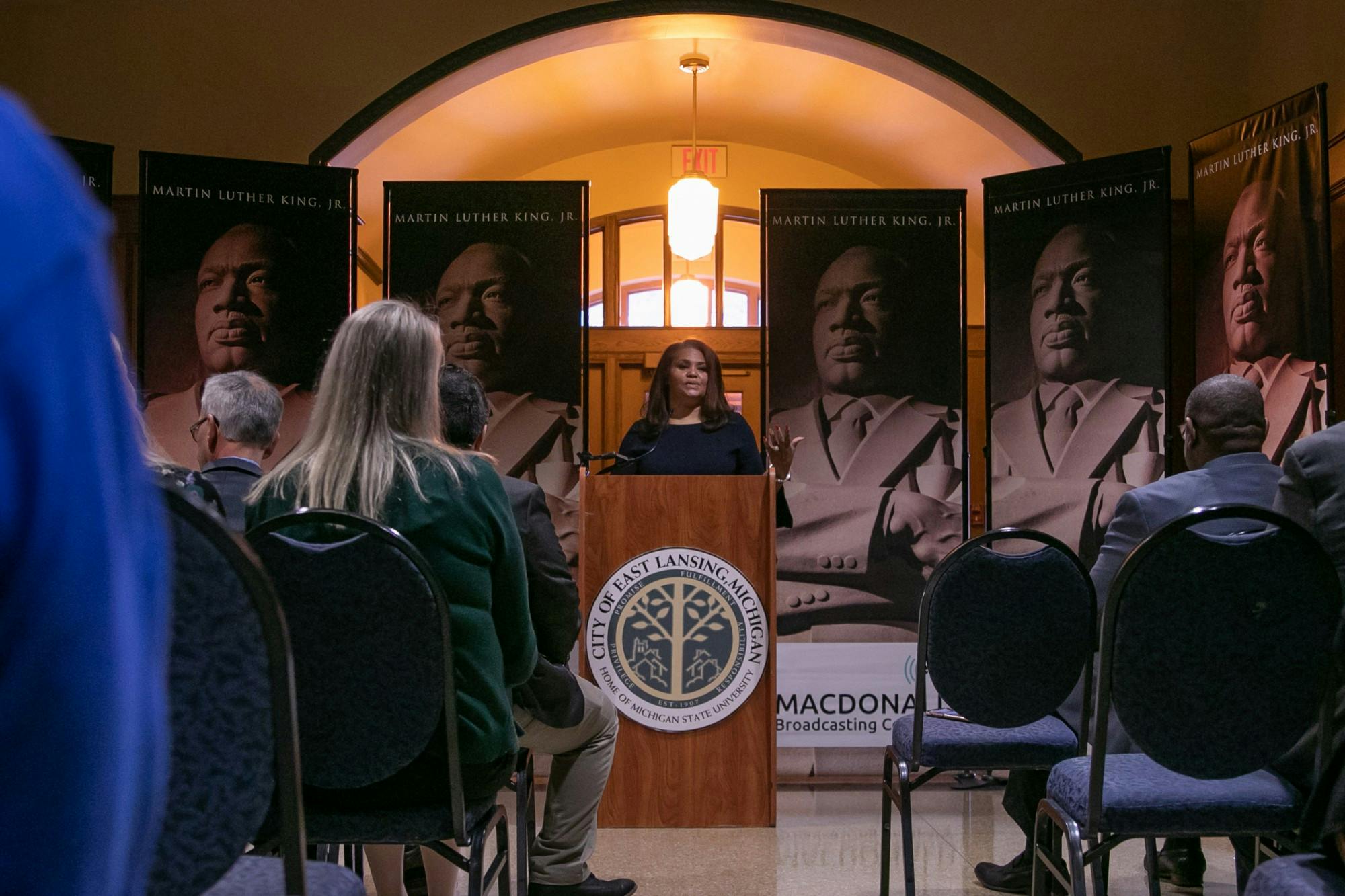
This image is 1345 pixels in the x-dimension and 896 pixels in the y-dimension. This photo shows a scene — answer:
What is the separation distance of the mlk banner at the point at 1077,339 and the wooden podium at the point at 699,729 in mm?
1461

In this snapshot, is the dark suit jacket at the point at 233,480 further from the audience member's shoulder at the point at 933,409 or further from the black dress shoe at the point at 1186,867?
the audience member's shoulder at the point at 933,409

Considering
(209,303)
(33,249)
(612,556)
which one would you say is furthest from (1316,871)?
(209,303)

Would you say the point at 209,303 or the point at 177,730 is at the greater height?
the point at 209,303

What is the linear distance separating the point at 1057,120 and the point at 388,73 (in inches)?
125

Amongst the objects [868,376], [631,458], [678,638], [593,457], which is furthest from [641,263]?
[678,638]

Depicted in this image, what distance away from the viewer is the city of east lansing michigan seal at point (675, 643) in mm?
3375

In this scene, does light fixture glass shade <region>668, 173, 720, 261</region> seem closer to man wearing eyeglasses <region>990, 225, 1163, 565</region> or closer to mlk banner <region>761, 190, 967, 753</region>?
mlk banner <region>761, 190, 967, 753</region>

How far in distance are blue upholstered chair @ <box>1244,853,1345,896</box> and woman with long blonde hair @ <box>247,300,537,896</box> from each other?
3.50 ft

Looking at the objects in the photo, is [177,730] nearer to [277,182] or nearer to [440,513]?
[440,513]

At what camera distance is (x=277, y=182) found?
15.0 ft

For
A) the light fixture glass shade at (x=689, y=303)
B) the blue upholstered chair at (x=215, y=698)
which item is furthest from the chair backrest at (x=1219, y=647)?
the light fixture glass shade at (x=689, y=303)

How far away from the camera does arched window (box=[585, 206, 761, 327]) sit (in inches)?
352

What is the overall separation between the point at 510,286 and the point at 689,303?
4244 mm

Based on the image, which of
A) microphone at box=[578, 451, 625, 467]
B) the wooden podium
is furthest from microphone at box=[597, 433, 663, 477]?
the wooden podium
